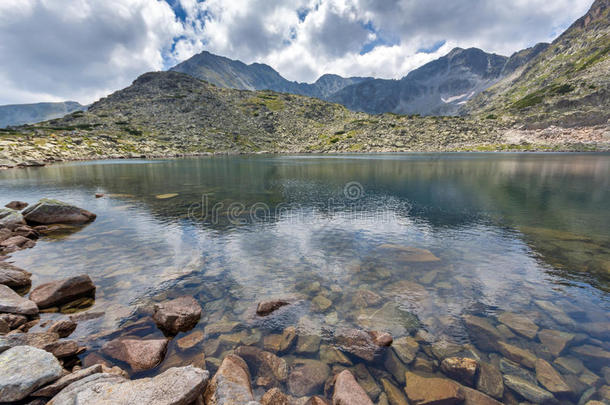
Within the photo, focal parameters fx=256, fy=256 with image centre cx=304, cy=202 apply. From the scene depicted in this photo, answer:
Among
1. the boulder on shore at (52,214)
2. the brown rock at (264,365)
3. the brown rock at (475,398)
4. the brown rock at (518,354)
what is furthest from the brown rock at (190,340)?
the boulder on shore at (52,214)

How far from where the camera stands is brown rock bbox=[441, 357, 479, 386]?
9.51 meters

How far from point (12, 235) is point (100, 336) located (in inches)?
859

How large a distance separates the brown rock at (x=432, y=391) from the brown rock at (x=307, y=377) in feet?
9.94

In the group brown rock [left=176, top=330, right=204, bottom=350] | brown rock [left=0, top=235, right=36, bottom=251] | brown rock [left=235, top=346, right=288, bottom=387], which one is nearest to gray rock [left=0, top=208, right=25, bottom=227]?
→ brown rock [left=0, top=235, right=36, bottom=251]

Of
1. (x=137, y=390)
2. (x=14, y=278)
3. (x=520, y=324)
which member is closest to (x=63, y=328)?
(x=14, y=278)

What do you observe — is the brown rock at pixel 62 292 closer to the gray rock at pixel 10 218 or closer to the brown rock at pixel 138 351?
the brown rock at pixel 138 351

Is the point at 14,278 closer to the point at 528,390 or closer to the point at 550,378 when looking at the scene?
the point at 528,390

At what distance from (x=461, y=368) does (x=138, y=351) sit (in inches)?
502

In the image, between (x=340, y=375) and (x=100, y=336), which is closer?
(x=340, y=375)

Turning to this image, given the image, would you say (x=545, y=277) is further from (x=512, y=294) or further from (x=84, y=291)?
(x=84, y=291)

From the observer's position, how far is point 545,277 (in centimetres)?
1695

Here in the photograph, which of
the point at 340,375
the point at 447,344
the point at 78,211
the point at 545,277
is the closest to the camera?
the point at 340,375

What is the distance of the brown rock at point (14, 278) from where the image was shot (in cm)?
1489


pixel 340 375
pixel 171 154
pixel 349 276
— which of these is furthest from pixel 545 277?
pixel 171 154
